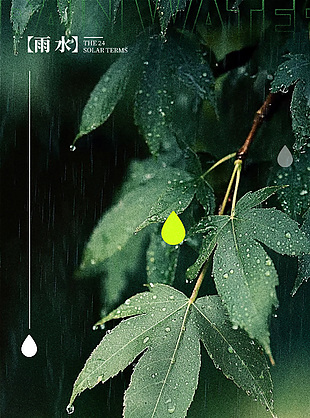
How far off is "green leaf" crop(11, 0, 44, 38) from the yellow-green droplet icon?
173 mm

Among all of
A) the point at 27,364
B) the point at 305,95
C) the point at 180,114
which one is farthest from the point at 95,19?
the point at 27,364

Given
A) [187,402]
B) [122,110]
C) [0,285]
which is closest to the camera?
[187,402]

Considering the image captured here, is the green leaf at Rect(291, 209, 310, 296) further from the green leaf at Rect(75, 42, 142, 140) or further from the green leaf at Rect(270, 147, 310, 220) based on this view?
the green leaf at Rect(75, 42, 142, 140)

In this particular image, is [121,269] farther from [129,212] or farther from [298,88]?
[298,88]

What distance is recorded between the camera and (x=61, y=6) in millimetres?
353

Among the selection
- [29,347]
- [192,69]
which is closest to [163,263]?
[192,69]

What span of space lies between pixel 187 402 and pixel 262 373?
0.05 m

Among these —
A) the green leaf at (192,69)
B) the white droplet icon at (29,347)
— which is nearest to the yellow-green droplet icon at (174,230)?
the green leaf at (192,69)

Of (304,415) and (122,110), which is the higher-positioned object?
(122,110)

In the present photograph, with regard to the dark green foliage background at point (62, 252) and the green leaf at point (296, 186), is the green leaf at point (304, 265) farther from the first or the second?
the dark green foliage background at point (62, 252)

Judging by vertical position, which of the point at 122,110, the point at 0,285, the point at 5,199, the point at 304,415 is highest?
the point at 122,110

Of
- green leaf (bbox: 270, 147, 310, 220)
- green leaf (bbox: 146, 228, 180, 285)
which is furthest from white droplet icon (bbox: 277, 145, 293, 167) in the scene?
green leaf (bbox: 146, 228, 180, 285)

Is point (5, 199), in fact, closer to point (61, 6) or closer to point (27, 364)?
point (27, 364)

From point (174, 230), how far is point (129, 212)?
2.6 inches
